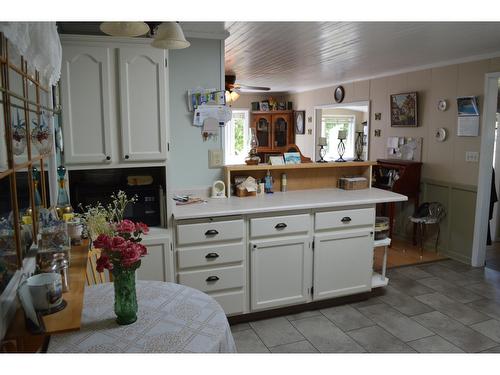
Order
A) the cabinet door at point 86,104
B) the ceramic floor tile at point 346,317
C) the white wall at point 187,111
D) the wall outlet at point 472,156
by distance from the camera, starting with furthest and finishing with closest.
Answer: the wall outlet at point 472,156 < the white wall at point 187,111 < the ceramic floor tile at point 346,317 < the cabinet door at point 86,104

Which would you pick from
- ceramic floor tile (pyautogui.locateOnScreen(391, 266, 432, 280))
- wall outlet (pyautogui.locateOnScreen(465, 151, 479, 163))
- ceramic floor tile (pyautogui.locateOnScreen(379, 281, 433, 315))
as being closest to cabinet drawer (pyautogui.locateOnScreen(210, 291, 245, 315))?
ceramic floor tile (pyautogui.locateOnScreen(379, 281, 433, 315))

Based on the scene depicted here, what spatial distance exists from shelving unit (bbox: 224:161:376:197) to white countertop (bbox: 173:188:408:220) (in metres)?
0.12

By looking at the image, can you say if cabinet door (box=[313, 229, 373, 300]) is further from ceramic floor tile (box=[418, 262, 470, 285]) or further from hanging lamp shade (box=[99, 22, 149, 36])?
hanging lamp shade (box=[99, 22, 149, 36])

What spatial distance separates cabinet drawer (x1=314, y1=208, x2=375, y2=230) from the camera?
3.03 meters

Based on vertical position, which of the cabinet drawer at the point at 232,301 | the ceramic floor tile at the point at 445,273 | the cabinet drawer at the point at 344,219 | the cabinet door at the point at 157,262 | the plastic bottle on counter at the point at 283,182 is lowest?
the ceramic floor tile at the point at 445,273

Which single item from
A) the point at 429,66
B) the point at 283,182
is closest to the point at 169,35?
the point at 283,182

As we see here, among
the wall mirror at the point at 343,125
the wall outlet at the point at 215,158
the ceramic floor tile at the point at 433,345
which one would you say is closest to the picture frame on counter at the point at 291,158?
the wall outlet at the point at 215,158

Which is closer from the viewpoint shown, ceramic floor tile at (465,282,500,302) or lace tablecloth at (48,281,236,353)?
lace tablecloth at (48,281,236,353)

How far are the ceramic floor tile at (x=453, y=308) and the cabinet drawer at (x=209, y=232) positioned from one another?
1.80 metres

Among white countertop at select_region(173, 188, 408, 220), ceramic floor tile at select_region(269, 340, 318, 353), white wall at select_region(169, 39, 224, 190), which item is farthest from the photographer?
white wall at select_region(169, 39, 224, 190)

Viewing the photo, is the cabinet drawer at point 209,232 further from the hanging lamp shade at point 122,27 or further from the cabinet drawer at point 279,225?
the hanging lamp shade at point 122,27

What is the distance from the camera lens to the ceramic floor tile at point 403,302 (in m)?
3.27

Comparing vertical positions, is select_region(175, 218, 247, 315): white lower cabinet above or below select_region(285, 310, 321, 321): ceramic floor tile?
above

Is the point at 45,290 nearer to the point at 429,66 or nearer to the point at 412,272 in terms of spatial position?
the point at 412,272
